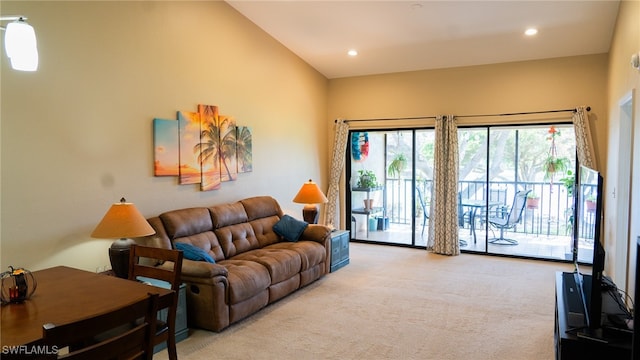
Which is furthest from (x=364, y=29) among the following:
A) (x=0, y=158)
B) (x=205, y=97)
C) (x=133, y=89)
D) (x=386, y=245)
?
(x=0, y=158)

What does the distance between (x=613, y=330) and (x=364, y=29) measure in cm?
428

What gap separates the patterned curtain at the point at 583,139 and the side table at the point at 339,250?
333 centimetres

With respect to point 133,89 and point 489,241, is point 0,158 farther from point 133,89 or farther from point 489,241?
point 489,241

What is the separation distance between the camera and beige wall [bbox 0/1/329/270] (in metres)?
2.99

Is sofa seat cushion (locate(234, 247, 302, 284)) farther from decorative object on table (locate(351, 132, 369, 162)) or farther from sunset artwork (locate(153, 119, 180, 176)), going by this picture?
decorative object on table (locate(351, 132, 369, 162))

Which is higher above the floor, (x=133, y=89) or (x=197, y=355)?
(x=133, y=89)

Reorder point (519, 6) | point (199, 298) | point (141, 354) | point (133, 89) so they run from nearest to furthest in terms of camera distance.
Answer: point (141, 354) → point (199, 298) → point (133, 89) → point (519, 6)

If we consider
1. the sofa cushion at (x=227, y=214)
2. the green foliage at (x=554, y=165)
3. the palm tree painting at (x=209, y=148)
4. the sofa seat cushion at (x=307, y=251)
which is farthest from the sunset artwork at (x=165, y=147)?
the green foliage at (x=554, y=165)

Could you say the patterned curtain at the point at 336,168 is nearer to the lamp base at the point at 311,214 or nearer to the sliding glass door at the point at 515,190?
the lamp base at the point at 311,214

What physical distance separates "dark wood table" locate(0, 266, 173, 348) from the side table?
331cm

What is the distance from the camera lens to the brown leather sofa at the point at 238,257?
3.43 meters

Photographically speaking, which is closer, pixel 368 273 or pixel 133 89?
pixel 133 89

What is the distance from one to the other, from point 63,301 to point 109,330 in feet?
1.83

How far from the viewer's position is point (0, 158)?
2.85 m
